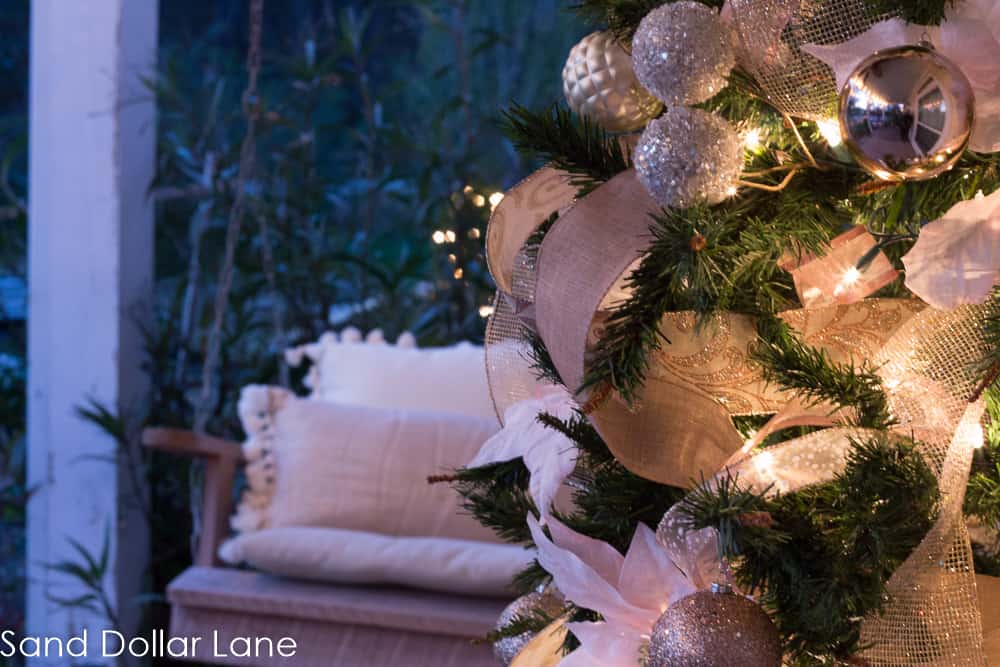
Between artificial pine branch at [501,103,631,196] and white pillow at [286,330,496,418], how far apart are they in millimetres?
1426

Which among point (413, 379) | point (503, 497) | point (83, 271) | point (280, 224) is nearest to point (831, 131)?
point (503, 497)

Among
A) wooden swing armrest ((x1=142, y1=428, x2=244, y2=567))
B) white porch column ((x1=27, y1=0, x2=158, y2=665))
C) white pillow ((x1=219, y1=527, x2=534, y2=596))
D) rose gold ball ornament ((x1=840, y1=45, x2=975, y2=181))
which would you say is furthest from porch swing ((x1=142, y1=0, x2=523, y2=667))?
rose gold ball ornament ((x1=840, y1=45, x2=975, y2=181))

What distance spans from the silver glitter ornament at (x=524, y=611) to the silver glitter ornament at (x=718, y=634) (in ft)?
0.65

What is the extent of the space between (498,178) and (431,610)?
1440mm

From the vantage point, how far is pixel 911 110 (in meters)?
0.41

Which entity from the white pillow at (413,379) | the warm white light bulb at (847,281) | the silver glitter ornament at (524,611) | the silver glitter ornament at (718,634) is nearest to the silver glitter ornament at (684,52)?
the warm white light bulb at (847,281)

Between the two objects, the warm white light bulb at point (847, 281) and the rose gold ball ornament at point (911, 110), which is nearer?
the rose gold ball ornament at point (911, 110)

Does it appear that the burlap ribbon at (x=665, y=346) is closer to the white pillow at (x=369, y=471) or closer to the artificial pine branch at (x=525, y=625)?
the artificial pine branch at (x=525, y=625)

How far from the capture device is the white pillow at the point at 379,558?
1637mm

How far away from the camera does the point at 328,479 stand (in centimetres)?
184

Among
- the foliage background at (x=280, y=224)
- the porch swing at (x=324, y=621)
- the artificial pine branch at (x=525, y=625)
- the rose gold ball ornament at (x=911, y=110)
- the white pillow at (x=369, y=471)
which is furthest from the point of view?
the foliage background at (x=280, y=224)

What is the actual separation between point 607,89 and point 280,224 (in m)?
2.10

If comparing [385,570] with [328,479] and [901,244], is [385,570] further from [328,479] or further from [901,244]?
[901,244]

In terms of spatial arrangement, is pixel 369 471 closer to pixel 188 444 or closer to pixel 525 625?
pixel 188 444
